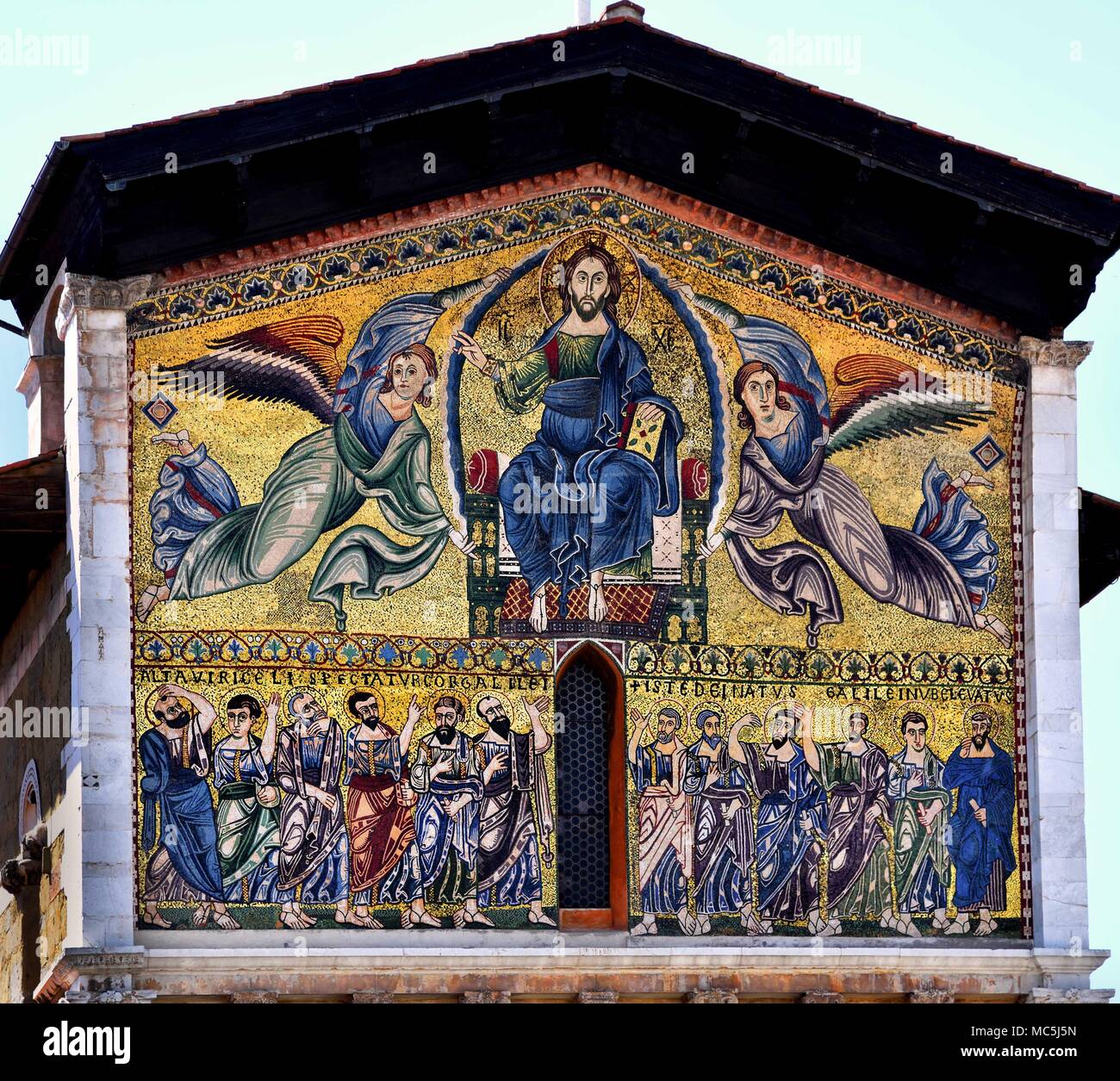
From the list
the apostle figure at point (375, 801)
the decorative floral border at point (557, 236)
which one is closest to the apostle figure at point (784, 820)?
the apostle figure at point (375, 801)

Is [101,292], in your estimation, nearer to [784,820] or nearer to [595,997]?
[595,997]

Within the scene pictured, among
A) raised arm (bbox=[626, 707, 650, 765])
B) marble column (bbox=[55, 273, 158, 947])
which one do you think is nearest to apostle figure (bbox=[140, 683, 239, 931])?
marble column (bbox=[55, 273, 158, 947])

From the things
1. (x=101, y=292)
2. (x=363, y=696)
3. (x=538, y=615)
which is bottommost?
(x=363, y=696)

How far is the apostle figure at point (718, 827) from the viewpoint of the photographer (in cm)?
2156

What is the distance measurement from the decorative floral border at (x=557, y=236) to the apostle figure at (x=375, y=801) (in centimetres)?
301

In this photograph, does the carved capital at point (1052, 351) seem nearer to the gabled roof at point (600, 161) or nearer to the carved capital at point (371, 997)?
the gabled roof at point (600, 161)

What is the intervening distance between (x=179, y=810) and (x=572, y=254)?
5.08m

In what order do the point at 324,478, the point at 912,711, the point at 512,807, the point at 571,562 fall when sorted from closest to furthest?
the point at 512,807 → the point at 324,478 → the point at 571,562 → the point at 912,711

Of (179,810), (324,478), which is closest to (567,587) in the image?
(324,478)

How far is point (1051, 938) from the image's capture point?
865 inches

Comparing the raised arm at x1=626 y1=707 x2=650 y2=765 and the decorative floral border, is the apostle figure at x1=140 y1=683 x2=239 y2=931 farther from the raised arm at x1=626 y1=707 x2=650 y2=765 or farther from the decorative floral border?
the raised arm at x1=626 y1=707 x2=650 y2=765

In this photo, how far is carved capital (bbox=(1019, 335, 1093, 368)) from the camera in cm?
2291

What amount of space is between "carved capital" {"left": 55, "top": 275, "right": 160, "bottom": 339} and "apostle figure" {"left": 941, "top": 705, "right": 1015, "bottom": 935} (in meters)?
6.80

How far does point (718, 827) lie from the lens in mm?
21672
